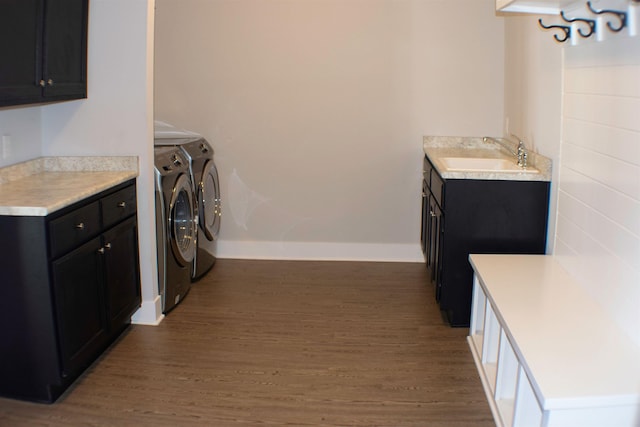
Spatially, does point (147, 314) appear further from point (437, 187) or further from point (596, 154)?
point (596, 154)

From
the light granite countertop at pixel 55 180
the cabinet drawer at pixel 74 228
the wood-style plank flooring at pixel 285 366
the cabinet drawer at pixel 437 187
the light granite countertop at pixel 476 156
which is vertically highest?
the light granite countertop at pixel 476 156

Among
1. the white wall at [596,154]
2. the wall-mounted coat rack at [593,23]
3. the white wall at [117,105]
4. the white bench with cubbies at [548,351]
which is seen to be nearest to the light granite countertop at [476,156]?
the white wall at [596,154]

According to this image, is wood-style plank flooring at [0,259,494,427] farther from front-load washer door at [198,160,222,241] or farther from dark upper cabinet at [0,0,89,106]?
dark upper cabinet at [0,0,89,106]

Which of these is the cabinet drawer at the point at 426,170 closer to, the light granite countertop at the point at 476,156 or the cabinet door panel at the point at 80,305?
the light granite countertop at the point at 476,156

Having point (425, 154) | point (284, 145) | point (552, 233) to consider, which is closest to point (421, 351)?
point (552, 233)

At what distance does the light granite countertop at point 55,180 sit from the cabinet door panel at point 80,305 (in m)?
0.26

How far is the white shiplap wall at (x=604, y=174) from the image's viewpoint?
2314 mm

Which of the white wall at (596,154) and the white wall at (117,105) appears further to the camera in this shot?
the white wall at (117,105)

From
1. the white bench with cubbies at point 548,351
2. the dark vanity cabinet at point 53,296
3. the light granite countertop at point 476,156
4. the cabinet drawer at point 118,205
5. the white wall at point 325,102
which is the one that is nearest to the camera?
the white bench with cubbies at point 548,351

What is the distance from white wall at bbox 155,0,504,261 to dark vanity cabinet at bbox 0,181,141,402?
6.33 ft

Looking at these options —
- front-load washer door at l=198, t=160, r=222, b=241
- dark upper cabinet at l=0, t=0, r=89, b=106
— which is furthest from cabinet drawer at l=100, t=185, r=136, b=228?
front-load washer door at l=198, t=160, r=222, b=241

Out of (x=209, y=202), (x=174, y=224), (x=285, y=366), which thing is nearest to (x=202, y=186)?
(x=209, y=202)

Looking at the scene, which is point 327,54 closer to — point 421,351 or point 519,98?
point 519,98

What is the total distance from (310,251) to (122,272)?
202cm
